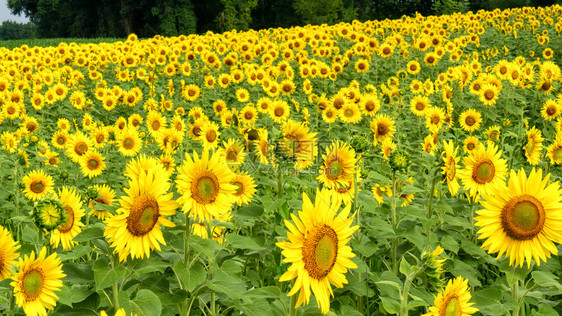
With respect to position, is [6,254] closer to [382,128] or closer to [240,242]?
[240,242]

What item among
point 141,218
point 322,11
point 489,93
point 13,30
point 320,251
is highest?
point 13,30

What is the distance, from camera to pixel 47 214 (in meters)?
1.96

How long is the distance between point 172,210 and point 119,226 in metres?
0.21

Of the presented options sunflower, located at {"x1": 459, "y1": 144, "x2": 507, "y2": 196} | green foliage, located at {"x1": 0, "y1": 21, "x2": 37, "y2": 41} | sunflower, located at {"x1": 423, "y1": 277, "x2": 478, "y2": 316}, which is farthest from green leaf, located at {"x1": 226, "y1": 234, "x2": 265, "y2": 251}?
green foliage, located at {"x1": 0, "y1": 21, "x2": 37, "y2": 41}

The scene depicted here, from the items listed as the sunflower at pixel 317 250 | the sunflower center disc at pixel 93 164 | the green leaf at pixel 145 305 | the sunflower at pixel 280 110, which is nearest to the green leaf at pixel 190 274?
the green leaf at pixel 145 305

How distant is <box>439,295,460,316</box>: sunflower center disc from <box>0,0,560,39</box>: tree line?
31.8 m

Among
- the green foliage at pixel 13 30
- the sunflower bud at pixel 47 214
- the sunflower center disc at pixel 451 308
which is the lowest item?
the sunflower center disc at pixel 451 308

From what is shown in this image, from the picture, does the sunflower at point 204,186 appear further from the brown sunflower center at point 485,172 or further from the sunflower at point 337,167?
the brown sunflower center at point 485,172

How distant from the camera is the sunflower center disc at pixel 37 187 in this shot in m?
3.90

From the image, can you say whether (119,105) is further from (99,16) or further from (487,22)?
(99,16)

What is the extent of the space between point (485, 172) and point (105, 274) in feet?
7.61

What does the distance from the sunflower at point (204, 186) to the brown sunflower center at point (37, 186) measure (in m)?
2.52

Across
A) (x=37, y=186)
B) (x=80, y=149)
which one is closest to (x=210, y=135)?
(x=80, y=149)

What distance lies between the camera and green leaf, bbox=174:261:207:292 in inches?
71.2
